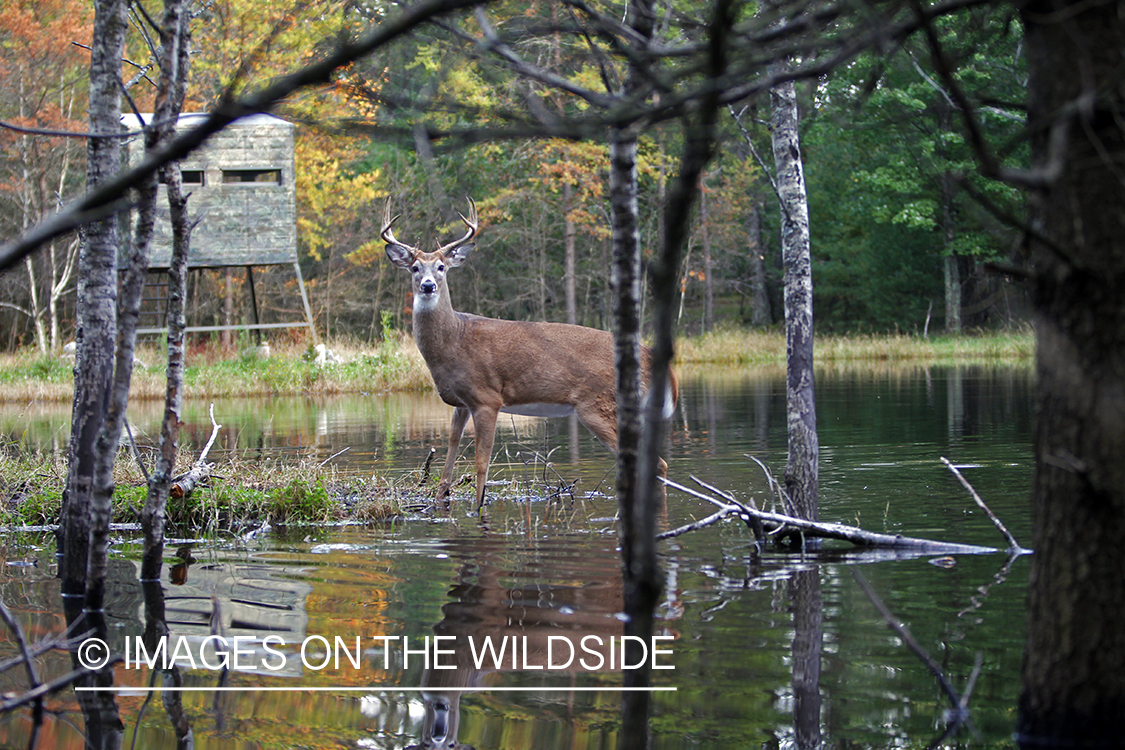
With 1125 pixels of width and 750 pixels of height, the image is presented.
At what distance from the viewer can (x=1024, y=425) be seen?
42.8 ft

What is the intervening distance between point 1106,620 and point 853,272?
4243cm

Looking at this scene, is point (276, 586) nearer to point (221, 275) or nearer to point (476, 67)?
point (476, 67)

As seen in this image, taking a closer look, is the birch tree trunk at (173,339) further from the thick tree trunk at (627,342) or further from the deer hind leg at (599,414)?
the deer hind leg at (599,414)

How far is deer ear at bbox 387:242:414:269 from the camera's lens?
10039 millimetres

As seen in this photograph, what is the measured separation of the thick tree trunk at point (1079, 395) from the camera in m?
2.78

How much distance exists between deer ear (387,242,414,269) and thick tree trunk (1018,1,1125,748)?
24.7ft

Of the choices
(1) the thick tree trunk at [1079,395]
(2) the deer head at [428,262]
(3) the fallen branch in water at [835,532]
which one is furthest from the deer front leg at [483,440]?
(1) the thick tree trunk at [1079,395]

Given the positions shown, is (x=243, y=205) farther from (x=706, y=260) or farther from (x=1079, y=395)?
(x=1079, y=395)

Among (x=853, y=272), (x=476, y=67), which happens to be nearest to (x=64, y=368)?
(x=476, y=67)

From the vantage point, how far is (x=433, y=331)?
9742mm

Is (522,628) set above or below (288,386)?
below

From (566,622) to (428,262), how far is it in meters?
5.56

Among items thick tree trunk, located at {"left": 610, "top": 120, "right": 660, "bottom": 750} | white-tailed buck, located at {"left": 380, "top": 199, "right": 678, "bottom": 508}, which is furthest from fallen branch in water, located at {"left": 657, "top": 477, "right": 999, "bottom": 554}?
white-tailed buck, located at {"left": 380, "top": 199, "right": 678, "bottom": 508}

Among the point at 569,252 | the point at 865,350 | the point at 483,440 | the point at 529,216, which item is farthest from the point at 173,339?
the point at 529,216
